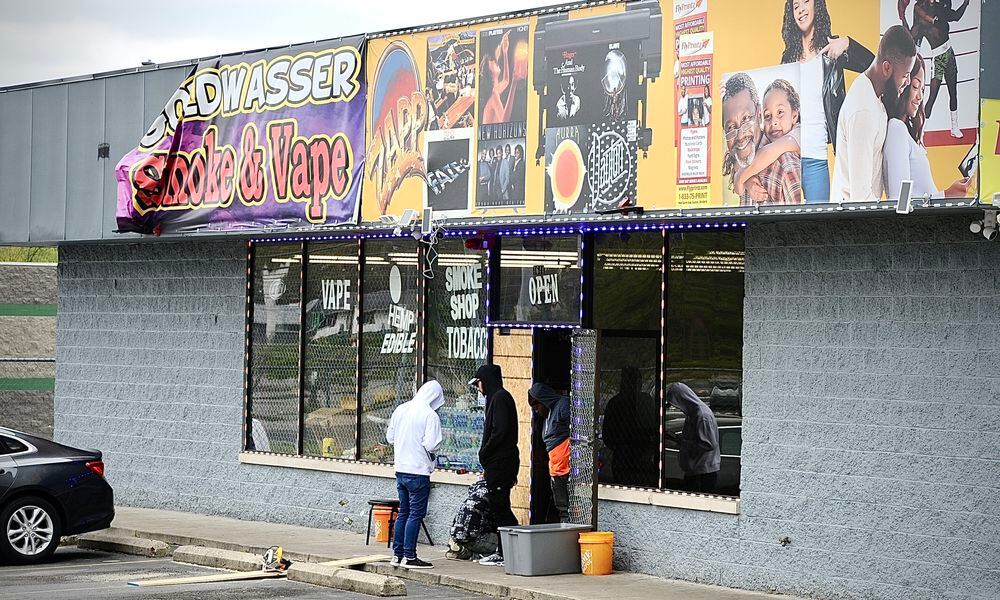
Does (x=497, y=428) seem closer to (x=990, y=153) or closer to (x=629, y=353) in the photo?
(x=629, y=353)

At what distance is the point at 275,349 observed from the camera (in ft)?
58.7

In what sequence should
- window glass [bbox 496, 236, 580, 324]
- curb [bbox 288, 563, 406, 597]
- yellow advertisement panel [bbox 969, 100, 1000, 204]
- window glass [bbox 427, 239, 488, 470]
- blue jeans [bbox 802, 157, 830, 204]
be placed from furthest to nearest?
window glass [bbox 427, 239, 488, 470] → window glass [bbox 496, 236, 580, 324] → curb [bbox 288, 563, 406, 597] → blue jeans [bbox 802, 157, 830, 204] → yellow advertisement panel [bbox 969, 100, 1000, 204]

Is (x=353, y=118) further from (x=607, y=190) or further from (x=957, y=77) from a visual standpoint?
(x=957, y=77)

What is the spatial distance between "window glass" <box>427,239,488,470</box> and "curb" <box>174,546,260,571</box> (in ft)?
8.44

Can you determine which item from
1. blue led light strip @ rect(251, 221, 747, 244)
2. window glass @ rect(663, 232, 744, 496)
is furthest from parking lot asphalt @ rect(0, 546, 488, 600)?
blue led light strip @ rect(251, 221, 747, 244)

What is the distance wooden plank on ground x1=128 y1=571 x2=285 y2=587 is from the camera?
13.4 m

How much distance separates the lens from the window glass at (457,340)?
15.7m

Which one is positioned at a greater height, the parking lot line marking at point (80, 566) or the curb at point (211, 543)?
the curb at point (211, 543)

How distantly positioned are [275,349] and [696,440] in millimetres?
6493

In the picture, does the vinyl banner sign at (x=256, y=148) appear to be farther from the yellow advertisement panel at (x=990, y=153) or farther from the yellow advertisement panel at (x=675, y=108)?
the yellow advertisement panel at (x=990, y=153)

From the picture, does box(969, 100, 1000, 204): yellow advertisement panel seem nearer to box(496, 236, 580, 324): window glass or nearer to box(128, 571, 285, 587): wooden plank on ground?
box(496, 236, 580, 324): window glass

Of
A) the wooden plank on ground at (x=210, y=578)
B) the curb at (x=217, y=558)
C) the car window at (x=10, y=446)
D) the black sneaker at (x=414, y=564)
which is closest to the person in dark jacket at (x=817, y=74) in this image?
the black sneaker at (x=414, y=564)

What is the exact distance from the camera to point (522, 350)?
15.3m

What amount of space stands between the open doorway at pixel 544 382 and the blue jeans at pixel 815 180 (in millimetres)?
4180
